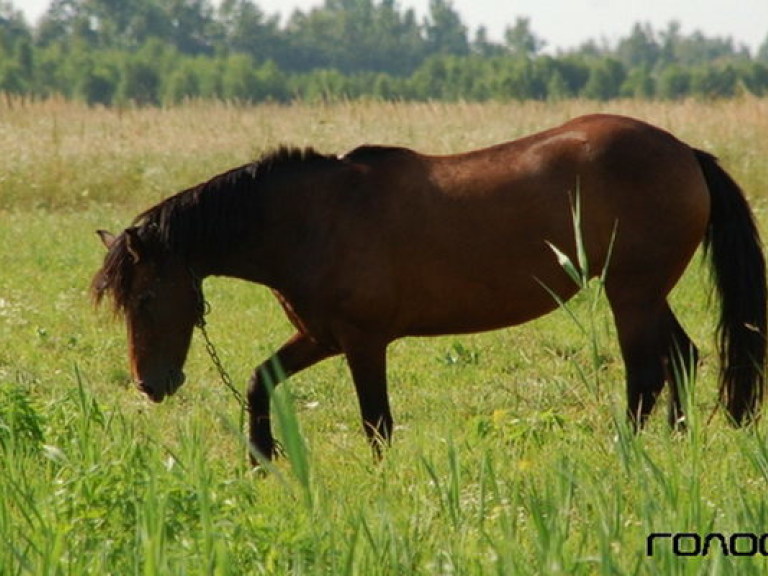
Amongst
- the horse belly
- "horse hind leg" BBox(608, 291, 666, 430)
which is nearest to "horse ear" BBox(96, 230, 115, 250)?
the horse belly

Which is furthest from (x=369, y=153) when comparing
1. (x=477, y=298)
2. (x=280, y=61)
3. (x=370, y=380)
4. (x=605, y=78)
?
(x=280, y=61)

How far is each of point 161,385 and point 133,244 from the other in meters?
0.65

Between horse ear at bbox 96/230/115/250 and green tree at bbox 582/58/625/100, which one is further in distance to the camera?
green tree at bbox 582/58/625/100

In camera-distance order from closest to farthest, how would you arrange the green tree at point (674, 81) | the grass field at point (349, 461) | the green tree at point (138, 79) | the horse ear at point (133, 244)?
the grass field at point (349, 461) → the horse ear at point (133, 244) → the green tree at point (138, 79) → the green tree at point (674, 81)

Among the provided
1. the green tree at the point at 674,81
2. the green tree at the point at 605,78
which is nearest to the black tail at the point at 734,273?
the green tree at the point at 605,78

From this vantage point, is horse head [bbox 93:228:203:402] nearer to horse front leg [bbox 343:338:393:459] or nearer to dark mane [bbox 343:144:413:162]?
horse front leg [bbox 343:338:393:459]

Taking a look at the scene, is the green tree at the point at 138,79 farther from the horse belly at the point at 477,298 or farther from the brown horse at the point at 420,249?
the horse belly at the point at 477,298

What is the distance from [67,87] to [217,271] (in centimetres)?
8780

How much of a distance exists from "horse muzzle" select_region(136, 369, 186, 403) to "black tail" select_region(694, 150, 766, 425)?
2456 mm

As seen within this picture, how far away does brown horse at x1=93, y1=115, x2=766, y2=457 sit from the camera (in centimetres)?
660

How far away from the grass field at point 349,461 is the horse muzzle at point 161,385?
198 mm

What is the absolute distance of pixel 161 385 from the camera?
21.8 feet

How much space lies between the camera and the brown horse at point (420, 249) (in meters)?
6.60

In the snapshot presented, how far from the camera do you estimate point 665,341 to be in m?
6.81
